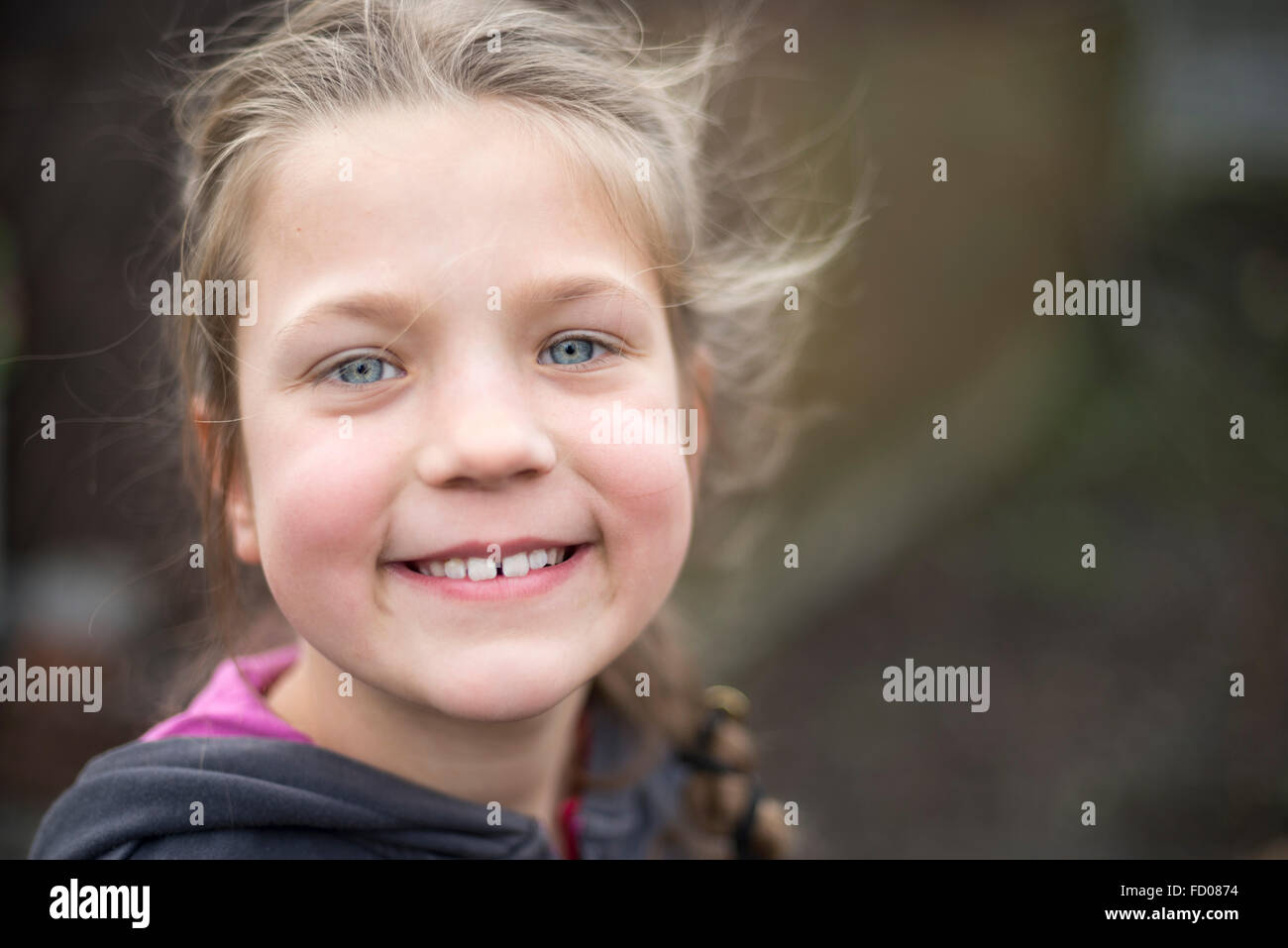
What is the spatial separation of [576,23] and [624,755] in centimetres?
122

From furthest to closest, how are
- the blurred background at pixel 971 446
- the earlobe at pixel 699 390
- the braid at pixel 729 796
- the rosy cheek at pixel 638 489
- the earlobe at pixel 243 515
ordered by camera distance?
the blurred background at pixel 971 446, the braid at pixel 729 796, the earlobe at pixel 699 390, the earlobe at pixel 243 515, the rosy cheek at pixel 638 489

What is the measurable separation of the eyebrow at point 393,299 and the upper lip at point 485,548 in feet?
0.95

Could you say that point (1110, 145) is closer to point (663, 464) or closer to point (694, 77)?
point (694, 77)

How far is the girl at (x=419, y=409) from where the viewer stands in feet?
3.92

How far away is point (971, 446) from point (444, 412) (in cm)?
325

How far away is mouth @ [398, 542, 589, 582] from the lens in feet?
4.06

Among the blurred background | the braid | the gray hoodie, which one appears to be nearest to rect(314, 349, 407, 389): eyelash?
the gray hoodie

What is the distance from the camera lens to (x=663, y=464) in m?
1.29

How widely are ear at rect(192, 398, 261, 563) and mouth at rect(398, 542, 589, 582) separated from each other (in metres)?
0.28

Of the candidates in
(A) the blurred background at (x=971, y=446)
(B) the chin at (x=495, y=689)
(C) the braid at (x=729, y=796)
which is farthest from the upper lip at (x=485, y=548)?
(A) the blurred background at (x=971, y=446)

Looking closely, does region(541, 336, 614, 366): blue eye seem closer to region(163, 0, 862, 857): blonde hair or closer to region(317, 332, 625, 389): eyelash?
region(317, 332, 625, 389): eyelash

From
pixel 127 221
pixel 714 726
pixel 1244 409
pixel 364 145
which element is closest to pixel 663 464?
pixel 364 145

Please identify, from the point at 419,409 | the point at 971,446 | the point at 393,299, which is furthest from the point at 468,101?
the point at 971,446

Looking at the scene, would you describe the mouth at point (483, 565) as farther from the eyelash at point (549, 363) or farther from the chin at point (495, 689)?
the eyelash at point (549, 363)
